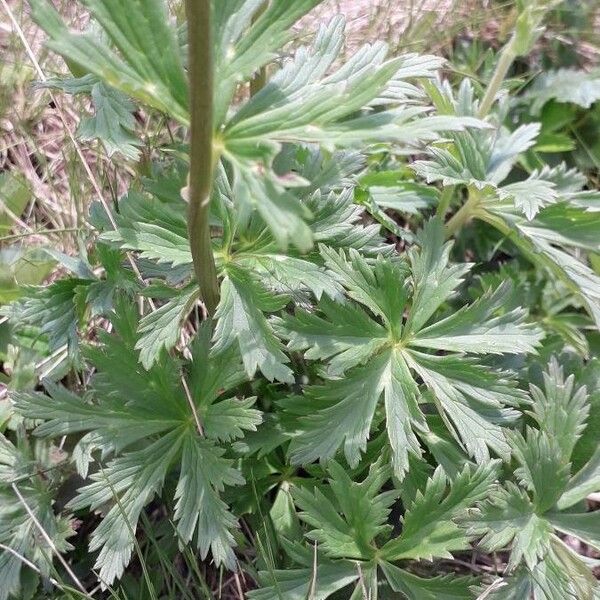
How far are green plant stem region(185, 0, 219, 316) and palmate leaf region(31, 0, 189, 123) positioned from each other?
0.32 feet

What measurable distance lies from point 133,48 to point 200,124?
19 centimetres

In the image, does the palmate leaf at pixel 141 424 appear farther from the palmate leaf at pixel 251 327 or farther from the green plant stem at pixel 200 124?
the green plant stem at pixel 200 124

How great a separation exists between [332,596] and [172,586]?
0.43m

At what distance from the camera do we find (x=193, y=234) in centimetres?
134

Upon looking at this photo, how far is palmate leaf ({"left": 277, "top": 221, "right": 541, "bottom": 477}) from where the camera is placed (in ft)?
5.09

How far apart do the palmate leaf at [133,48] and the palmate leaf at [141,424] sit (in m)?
0.59

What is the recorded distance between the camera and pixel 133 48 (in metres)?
1.18

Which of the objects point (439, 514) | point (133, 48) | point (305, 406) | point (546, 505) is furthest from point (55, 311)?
point (546, 505)

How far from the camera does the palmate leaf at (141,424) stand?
1.53 meters

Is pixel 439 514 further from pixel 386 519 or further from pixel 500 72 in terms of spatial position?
pixel 500 72

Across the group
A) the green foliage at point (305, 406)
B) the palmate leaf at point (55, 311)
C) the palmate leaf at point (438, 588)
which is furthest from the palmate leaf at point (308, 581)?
the palmate leaf at point (55, 311)

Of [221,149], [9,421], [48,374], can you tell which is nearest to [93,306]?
[48,374]

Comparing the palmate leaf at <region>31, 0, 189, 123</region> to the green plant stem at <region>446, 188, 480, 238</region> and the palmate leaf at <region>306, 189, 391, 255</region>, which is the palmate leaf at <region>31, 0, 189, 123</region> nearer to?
the palmate leaf at <region>306, 189, 391, 255</region>

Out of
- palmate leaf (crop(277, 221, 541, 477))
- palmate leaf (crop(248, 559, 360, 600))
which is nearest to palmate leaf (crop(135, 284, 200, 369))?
palmate leaf (crop(277, 221, 541, 477))
